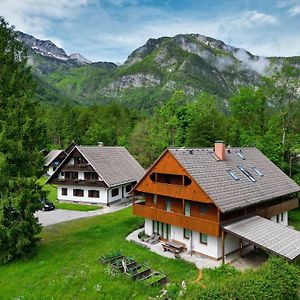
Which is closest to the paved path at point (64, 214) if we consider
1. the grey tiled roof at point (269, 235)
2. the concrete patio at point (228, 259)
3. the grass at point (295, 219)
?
the concrete patio at point (228, 259)

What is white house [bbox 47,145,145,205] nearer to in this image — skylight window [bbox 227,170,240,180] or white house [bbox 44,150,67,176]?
skylight window [bbox 227,170,240,180]

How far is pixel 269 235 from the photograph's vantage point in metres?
22.9

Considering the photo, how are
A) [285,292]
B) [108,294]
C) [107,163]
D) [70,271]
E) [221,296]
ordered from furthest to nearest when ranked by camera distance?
[107,163] → [70,271] → [108,294] → [285,292] → [221,296]

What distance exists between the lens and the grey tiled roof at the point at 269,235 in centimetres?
2078

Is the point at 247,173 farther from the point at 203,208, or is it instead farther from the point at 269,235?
the point at 269,235

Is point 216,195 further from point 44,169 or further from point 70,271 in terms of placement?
point 44,169

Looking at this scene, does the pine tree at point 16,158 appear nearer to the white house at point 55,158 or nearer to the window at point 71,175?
the window at point 71,175

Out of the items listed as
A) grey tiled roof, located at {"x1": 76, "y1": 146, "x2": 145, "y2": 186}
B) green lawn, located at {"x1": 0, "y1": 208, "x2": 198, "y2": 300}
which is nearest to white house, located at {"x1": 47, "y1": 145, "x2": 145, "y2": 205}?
grey tiled roof, located at {"x1": 76, "y1": 146, "x2": 145, "y2": 186}

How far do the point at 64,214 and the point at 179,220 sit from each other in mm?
18414

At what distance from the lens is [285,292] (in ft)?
54.3

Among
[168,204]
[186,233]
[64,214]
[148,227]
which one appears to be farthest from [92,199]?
[186,233]

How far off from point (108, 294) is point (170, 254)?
807cm

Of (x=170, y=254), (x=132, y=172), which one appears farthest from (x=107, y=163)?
(x=170, y=254)

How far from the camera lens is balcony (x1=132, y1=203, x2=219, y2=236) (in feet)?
78.0
